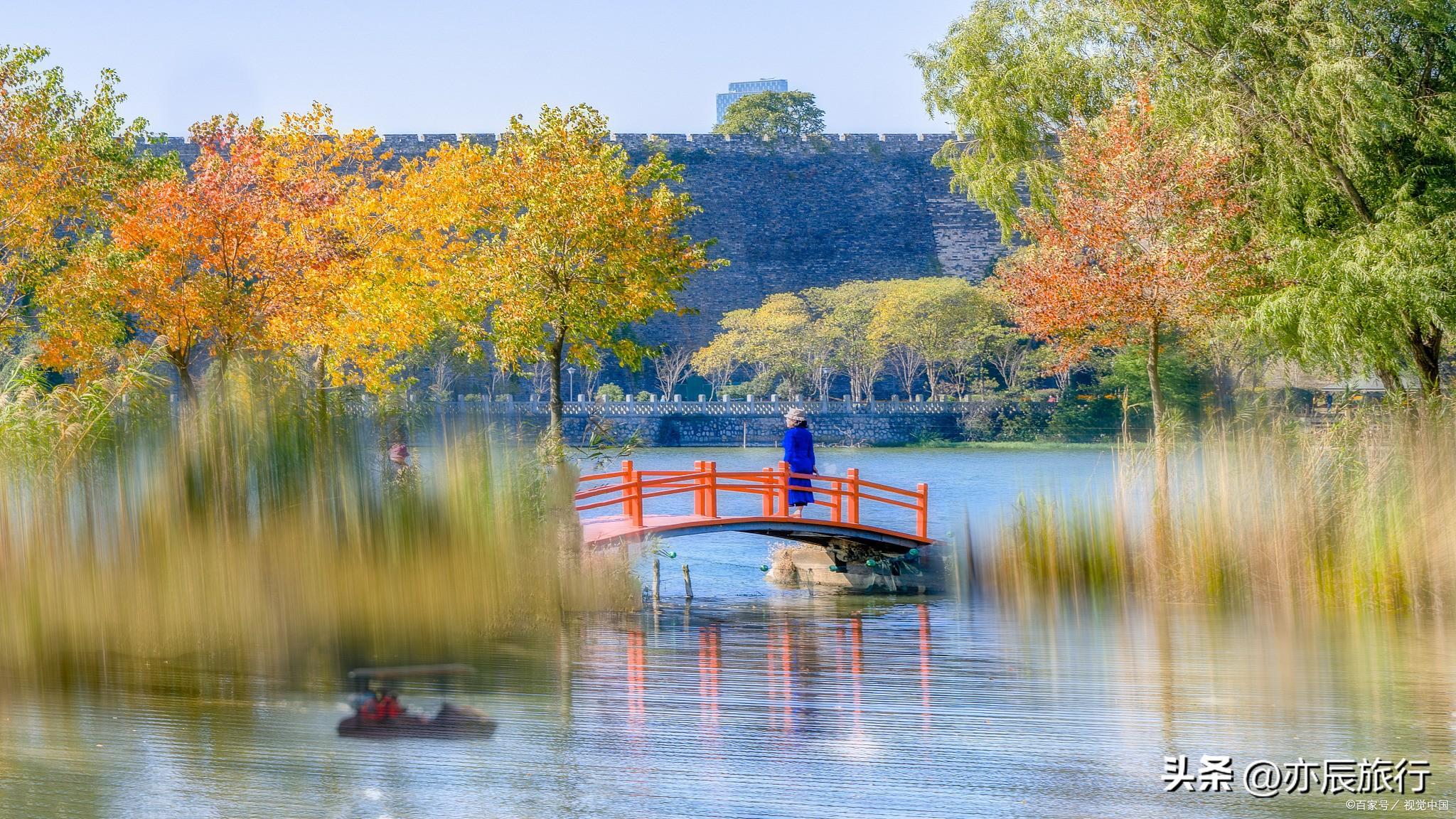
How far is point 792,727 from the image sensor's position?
21.0 feet

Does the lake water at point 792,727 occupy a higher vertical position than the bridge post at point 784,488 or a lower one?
lower

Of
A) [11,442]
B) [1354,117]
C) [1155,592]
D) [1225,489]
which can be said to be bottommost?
[1155,592]

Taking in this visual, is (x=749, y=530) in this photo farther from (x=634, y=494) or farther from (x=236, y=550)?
(x=236, y=550)

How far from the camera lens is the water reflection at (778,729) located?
17.7 ft

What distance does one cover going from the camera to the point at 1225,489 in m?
10.2

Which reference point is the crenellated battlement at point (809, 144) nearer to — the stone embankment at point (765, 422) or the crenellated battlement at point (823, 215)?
the crenellated battlement at point (823, 215)

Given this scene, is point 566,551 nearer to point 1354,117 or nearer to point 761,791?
point 761,791

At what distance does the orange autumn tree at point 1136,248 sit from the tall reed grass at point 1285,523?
8.91 ft

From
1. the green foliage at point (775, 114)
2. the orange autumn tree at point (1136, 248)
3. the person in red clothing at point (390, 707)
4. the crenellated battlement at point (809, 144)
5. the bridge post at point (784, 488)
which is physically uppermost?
the green foliage at point (775, 114)

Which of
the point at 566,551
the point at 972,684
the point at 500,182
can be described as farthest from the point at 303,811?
the point at 500,182

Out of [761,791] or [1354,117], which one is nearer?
[761,791]

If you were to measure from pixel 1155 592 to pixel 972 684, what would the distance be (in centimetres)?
354

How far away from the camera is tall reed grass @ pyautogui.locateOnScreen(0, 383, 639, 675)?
7.51 meters

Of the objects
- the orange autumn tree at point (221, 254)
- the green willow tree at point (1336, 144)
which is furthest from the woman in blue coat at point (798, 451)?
the orange autumn tree at point (221, 254)
